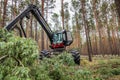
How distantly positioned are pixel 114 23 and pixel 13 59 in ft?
Answer: 118

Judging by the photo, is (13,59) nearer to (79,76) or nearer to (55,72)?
(55,72)

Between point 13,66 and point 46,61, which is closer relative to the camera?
point 13,66

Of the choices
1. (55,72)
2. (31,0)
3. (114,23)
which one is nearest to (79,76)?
(55,72)

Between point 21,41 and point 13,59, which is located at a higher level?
point 21,41

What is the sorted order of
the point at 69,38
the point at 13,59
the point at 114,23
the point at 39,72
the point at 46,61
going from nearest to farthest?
the point at 13,59, the point at 39,72, the point at 46,61, the point at 69,38, the point at 114,23

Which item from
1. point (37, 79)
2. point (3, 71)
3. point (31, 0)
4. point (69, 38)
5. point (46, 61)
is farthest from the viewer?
point (31, 0)

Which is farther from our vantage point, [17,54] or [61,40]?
[61,40]

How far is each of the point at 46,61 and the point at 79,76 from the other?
83cm

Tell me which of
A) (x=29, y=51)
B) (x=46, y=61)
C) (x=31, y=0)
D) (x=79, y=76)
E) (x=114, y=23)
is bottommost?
(x=79, y=76)

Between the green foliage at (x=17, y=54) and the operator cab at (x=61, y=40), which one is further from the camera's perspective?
the operator cab at (x=61, y=40)

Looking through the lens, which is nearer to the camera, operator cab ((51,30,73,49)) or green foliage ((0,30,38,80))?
green foliage ((0,30,38,80))

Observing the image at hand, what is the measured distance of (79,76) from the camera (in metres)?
3.62

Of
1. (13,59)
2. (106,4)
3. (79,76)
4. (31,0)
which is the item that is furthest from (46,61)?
(106,4)

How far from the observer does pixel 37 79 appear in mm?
2992
